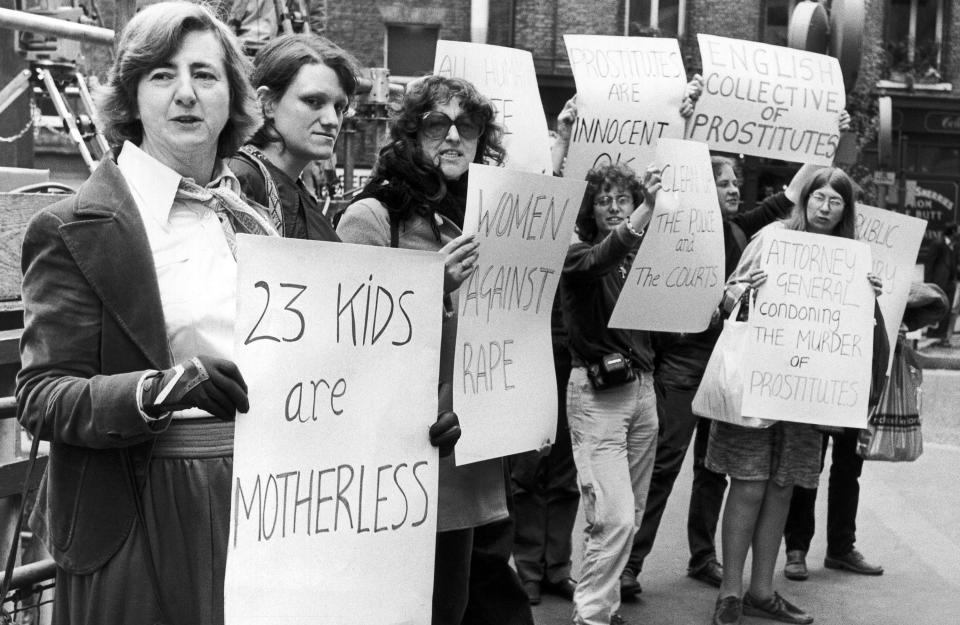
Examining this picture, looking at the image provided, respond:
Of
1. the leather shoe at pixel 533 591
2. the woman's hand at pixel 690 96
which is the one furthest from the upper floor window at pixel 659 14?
the leather shoe at pixel 533 591

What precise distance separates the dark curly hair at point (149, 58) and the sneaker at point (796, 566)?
4.11 meters

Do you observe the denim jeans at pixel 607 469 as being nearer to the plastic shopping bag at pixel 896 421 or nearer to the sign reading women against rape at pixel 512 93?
the sign reading women against rape at pixel 512 93

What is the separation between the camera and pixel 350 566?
235cm

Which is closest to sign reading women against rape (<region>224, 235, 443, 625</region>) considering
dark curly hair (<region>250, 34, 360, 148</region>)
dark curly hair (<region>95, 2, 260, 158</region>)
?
dark curly hair (<region>95, 2, 260, 158</region>)

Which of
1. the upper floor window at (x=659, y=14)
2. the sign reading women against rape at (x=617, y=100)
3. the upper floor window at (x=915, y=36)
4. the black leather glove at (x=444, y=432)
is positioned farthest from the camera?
the upper floor window at (x=915, y=36)

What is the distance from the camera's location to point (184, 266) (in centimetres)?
229

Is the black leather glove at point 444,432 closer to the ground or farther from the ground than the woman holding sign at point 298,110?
closer to the ground

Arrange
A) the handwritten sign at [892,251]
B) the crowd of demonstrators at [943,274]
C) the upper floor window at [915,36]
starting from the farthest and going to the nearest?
the upper floor window at [915,36]
the crowd of demonstrators at [943,274]
the handwritten sign at [892,251]

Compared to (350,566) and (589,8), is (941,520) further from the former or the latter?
(589,8)

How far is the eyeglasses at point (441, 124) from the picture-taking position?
3.44 meters

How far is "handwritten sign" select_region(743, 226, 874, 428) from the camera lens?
484 centimetres

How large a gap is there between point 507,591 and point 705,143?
1982mm

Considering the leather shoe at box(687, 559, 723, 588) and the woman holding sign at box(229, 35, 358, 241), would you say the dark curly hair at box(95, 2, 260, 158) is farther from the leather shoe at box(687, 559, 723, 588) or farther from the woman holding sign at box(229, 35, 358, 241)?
the leather shoe at box(687, 559, 723, 588)

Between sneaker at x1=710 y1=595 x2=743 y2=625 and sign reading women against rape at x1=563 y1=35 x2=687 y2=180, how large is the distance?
1.76 meters
